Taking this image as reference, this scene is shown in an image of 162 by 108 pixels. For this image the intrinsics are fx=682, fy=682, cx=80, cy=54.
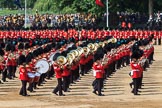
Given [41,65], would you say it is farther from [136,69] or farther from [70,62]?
[136,69]

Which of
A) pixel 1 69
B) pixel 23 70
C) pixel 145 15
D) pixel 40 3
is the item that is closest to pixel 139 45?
pixel 1 69

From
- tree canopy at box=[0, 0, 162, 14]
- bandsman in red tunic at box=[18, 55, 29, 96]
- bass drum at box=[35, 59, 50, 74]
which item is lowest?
bandsman in red tunic at box=[18, 55, 29, 96]

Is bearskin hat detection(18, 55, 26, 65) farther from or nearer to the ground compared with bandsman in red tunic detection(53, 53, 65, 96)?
farther from the ground

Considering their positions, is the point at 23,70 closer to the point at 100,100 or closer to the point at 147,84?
the point at 100,100

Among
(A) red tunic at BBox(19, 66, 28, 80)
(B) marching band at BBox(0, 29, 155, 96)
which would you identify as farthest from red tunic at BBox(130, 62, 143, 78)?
(A) red tunic at BBox(19, 66, 28, 80)

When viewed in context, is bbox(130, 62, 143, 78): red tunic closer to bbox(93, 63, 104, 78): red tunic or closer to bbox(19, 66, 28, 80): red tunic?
bbox(93, 63, 104, 78): red tunic

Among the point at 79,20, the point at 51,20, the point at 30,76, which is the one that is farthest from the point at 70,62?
the point at 51,20

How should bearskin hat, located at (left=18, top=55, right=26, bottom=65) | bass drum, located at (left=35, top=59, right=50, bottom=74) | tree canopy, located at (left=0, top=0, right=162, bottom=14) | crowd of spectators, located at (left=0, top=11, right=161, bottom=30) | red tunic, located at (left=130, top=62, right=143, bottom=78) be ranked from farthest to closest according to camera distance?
tree canopy, located at (left=0, top=0, right=162, bottom=14) → crowd of spectators, located at (left=0, top=11, right=161, bottom=30) → bearskin hat, located at (left=18, top=55, right=26, bottom=65) → bass drum, located at (left=35, top=59, right=50, bottom=74) → red tunic, located at (left=130, top=62, right=143, bottom=78)

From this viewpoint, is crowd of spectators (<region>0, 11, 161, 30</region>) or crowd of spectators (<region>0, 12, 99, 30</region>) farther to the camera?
crowd of spectators (<region>0, 11, 161, 30</region>)

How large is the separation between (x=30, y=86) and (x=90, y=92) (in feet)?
7.03

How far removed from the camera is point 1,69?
26516 millimetres

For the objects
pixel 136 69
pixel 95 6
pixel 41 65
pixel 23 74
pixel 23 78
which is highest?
pixel 95 6

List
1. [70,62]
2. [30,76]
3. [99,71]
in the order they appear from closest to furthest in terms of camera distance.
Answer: [99,71]
[30,76]
[70,62]

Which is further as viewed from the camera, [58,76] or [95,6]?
[95,6]
